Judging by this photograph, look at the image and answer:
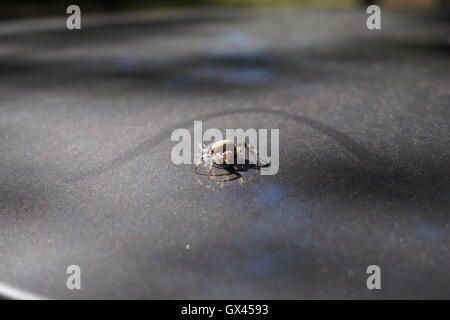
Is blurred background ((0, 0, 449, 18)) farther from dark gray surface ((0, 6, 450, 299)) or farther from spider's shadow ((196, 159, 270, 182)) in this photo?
spider's shadow ((196, 159, 270, 182))

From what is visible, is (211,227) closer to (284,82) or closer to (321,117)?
(321,117)

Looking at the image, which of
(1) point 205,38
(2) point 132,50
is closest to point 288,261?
(2) point 132,50

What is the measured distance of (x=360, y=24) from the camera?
16.1ft

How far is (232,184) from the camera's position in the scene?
155cm

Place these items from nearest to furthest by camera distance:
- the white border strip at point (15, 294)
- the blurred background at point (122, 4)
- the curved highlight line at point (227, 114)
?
1. the white border strip at point (15, 294)
2. the curved highlight line at point (227, 114)
3. the blurred background at point (122, 4)

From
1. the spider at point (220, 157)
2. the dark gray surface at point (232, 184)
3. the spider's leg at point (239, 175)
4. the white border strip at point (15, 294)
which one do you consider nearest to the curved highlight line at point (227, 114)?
the dark gray surface at point (232, 184)

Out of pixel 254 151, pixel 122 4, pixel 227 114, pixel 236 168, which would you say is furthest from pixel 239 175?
pixel 122 4

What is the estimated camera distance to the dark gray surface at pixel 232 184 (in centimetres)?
112

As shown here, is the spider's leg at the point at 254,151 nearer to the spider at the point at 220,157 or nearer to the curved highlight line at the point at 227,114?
the spider at the point at 220,157

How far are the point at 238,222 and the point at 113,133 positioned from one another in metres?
0.95

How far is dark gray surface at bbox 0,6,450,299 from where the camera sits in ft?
3.66

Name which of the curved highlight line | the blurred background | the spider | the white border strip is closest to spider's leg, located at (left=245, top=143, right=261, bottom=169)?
the spider

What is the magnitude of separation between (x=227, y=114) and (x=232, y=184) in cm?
79

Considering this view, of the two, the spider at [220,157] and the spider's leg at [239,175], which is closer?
the spider's leg at [239,175]
